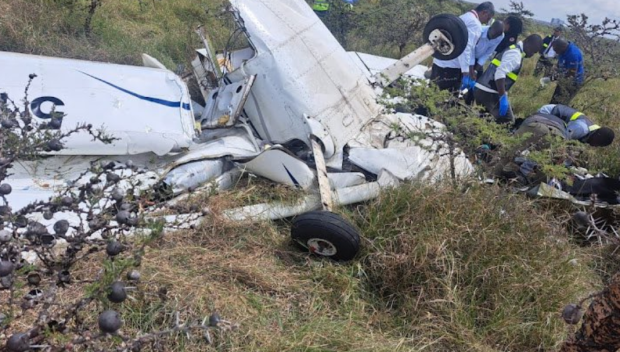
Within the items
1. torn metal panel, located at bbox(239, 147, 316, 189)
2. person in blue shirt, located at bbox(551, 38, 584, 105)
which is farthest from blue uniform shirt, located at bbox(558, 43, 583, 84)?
torn metal panel, located at bbox(239, 147, 316, 189)

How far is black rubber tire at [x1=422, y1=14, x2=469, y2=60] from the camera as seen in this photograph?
4855 millimetres

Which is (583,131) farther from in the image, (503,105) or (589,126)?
(503,105)

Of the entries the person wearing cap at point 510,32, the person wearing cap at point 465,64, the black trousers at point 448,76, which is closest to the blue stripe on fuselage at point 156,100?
the person wearing cap at point 465,64

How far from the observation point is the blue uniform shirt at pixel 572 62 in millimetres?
6734

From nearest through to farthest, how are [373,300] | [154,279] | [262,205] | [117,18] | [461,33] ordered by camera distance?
[154,279] → [373,300] → [262,205] → [461,33] → [117,18]

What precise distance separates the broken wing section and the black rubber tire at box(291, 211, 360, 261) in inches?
51.3

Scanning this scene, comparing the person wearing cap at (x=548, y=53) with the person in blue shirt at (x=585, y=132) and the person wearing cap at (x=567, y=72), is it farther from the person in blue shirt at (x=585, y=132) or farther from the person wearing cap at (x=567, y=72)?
the person in blue shirt at (x=585, y=132)

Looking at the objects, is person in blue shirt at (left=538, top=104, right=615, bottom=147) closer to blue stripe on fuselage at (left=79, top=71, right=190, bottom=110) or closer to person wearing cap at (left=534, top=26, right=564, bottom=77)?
person wearing cap at (left=534, top=26, right=564, bottom=77)

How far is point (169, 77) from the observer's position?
13.2 ft

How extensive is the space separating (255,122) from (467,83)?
3.17 metres

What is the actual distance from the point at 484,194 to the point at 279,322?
1.64m

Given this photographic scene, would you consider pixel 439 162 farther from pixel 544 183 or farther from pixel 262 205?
pixel 262 205

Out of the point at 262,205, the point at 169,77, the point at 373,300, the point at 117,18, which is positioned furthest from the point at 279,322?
the point at 117,18

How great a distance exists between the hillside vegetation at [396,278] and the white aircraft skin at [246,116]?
0.33 metres
